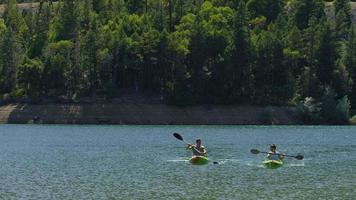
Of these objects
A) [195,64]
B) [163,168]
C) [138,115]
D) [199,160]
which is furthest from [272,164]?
[195,64]

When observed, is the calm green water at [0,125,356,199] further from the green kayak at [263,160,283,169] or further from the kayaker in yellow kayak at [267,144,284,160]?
the kayaker in yellow kayak at [267,144,284,160]

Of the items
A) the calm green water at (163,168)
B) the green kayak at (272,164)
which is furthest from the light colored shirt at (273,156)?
the calm green water at (163,168)

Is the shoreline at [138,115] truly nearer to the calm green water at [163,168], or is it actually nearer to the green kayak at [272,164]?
the calm green water at [163,168]

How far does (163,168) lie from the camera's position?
6438 cm

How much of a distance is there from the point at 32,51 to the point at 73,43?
7.94m

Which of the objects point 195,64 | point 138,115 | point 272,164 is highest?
point 195,64

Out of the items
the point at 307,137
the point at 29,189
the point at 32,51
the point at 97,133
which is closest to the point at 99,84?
the point at 32,51

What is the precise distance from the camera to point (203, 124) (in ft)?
456

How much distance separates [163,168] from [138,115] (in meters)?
74.5

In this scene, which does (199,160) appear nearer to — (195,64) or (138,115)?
(138,115)

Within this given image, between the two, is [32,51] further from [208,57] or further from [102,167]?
[102,167]

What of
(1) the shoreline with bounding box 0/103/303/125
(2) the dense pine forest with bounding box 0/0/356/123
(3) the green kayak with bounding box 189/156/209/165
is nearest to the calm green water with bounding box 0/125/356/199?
(3) the green kayak with bounding box 189/156/209/165

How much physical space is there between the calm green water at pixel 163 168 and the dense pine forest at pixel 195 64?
3606 centimetres

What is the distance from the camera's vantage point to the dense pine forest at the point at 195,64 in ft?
486
